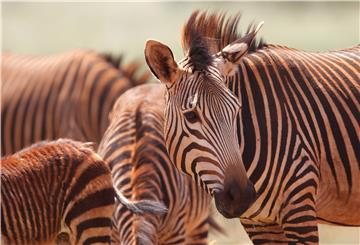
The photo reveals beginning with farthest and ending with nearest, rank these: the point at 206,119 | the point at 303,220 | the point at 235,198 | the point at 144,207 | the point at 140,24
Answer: the point at 140,24, the point at 144,207, the point at 303,220, the point at 206,119, the point at 235,198

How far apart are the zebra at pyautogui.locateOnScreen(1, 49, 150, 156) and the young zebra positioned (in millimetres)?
3515

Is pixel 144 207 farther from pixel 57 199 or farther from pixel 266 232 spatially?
pixel 266 232

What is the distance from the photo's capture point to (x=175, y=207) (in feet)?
31.7

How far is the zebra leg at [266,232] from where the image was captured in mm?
7738

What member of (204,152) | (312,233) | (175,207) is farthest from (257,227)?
(175,207)

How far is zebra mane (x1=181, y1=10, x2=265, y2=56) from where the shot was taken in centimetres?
759

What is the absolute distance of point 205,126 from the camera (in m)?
6.96

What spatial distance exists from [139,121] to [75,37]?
70.4 feet

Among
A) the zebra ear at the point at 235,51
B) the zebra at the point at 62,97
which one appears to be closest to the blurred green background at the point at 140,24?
the zebra at the point at 62,97

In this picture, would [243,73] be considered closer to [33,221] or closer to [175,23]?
[33,221]

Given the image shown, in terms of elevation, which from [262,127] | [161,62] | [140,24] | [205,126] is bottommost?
[140,24]

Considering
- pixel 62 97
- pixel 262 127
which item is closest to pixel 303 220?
pixel 262 127

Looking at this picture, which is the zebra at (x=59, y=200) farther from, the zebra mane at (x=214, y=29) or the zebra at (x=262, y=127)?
the zebra mane at (x=214, y=29)

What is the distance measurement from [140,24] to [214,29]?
25.7 metres
